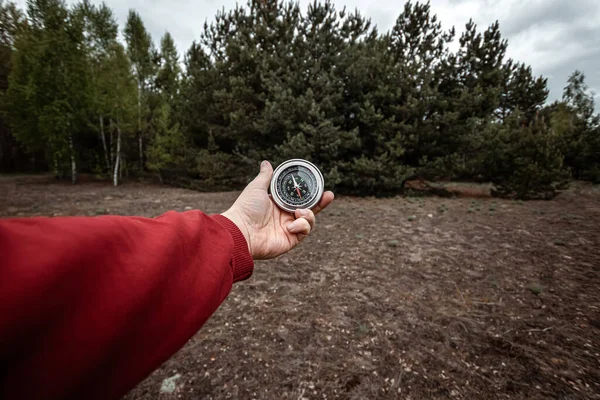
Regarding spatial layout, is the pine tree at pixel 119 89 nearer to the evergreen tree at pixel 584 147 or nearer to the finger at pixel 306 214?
the finger at pixel 306 214

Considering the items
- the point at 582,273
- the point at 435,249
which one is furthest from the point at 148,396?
the point at 582,273

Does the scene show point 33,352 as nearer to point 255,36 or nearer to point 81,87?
point 255,36

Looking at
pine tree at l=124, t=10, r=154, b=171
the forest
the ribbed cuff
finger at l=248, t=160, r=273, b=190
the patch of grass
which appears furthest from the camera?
pine tree at l=124, t=10, r=154, b=171

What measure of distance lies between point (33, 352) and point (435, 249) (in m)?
5.89

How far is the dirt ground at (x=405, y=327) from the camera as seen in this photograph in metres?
2.21

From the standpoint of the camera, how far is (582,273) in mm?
4145

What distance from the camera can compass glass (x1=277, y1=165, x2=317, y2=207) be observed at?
2.69m

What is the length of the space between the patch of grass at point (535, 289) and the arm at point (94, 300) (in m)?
4.48

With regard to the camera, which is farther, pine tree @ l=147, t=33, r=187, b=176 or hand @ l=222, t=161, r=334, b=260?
pine tree @ l=147, t=33, r=187, b=176

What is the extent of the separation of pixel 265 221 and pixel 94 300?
1806 mm

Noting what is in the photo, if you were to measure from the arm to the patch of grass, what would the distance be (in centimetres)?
448

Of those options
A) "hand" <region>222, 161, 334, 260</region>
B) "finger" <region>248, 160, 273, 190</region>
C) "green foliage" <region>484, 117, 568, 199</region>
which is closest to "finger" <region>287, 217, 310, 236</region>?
"hand" <region>222, 161, 334, 260</region>

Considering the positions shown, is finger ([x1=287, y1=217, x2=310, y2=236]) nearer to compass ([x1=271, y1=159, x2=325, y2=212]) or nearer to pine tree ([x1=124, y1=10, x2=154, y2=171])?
compass ([x1=271, y1=159, x2=325, y2=212])

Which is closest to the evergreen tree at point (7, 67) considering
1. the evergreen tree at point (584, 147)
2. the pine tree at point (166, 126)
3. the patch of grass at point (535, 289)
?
the pine tree at point (166, 126)
